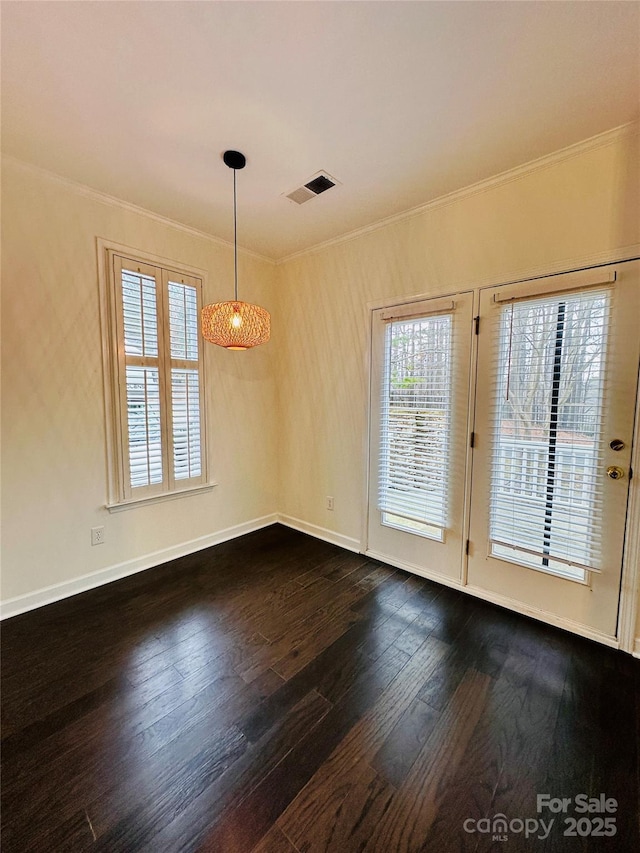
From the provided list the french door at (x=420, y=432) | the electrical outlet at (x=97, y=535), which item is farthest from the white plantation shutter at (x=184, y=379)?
the french door at (x=420, y=432)

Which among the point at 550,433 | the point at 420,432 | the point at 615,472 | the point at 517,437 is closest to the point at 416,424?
the point at 420,432

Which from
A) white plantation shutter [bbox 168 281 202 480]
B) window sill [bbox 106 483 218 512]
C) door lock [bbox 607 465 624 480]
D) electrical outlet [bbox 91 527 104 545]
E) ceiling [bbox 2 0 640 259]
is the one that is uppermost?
ceiling [bbox 2 0 640 259]

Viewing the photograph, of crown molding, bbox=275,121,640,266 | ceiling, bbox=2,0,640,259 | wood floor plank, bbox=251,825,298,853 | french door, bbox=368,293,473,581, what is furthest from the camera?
french door, bbox=368,293,473,581

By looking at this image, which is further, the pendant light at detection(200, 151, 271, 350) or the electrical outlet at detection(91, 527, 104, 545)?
the electrical outlet at detection(91, 527, 104, 545)

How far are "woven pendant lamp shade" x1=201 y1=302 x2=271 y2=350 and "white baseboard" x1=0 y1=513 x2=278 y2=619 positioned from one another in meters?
1.93

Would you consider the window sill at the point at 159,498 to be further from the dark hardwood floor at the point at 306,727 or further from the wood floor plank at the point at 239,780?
the wood floor plank at the point at 239,780

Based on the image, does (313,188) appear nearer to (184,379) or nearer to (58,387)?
(184,379)

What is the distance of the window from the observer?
2.61 meters

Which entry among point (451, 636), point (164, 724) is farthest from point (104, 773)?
point (451, 636)

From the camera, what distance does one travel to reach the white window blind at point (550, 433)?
1988 mm

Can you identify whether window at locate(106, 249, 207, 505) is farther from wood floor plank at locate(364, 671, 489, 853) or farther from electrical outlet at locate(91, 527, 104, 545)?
wood floor plank at locate(364, 671, 489, 853)

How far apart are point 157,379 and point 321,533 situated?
82.8 inches

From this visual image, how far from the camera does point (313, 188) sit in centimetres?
238

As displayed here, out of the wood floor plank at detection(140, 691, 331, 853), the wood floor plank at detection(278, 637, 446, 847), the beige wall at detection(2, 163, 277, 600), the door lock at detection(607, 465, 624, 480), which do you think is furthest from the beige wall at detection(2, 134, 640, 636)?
the wood floor plank at detection(140, 691, 331, 853)
